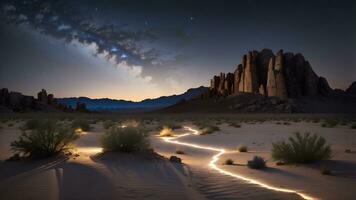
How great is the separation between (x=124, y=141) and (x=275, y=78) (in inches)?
4215

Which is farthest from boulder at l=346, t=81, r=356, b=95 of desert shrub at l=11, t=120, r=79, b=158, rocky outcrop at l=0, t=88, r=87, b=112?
desert shrub at l=11, t=120, r=79, b=158

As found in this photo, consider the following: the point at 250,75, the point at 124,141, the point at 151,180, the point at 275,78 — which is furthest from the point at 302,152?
the point at 250,75

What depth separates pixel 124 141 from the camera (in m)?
11.3

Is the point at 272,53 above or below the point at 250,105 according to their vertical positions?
above

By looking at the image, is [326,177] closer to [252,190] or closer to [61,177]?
[252,190]

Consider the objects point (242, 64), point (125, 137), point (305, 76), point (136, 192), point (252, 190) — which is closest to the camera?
point (136, 192)

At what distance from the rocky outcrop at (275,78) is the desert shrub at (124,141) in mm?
102012

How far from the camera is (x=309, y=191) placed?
288 inches

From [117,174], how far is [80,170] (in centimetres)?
92

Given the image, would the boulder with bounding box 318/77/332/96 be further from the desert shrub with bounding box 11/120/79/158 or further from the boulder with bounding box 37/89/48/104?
the desert shrub with bounding box 11/120/79/158

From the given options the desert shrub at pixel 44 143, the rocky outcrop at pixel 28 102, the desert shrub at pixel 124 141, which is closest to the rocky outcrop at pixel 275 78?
A: the rocky outcrop at pixel 28 102

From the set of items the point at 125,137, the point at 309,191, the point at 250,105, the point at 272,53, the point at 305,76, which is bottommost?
the point at 309,191

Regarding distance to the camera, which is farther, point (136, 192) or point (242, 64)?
point (242, 64)

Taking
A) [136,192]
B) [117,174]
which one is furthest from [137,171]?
[136,192]
